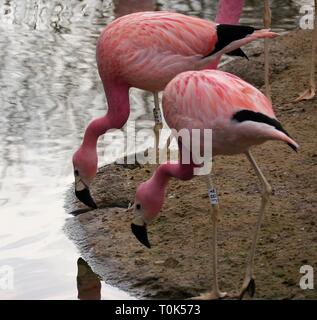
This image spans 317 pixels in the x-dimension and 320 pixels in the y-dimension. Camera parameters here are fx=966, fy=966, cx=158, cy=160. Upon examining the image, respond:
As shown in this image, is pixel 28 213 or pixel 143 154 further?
pixel 143 154

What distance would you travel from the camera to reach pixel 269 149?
21.6ft

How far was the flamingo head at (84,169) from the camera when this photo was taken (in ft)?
18.1

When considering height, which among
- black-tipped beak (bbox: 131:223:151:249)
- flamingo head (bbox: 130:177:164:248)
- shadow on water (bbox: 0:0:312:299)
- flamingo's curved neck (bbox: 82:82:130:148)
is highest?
flamingo's curved neck (bbox: 82:82:130:148)

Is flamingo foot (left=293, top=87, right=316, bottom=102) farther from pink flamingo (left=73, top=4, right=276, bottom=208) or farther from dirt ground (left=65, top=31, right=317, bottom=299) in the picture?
pink flamingo (left=73, top=4, right=276, bottom=208)

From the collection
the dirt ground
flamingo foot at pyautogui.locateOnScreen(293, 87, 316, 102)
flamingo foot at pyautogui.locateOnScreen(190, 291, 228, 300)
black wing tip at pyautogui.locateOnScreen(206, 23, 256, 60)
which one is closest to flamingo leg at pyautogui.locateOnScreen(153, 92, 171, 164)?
the dirt ground

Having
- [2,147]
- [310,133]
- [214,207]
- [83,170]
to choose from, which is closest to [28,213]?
[83,170]

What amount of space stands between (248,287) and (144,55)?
1586 millimetres

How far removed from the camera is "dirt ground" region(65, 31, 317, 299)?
4996 mm

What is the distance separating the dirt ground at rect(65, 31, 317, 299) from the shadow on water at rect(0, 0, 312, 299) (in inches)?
7.2

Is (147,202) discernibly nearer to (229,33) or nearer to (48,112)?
(229,33)

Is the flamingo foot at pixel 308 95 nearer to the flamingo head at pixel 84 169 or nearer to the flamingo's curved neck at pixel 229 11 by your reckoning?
the flamingo's curved neck at pixel 229 11

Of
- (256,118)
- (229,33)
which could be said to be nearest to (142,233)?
(256,118)

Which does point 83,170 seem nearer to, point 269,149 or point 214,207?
point 214,207
